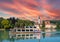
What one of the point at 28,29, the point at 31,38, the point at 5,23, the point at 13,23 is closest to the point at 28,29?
the point at 28,29

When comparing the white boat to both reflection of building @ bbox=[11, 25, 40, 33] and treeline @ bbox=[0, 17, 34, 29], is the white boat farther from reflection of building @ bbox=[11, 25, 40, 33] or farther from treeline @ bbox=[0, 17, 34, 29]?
treeline @ bbox=[0, 17, 34, 29]

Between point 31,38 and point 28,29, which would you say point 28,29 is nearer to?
point 28,29

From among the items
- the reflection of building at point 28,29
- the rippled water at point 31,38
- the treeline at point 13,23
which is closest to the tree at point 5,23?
the treeline at point 13,23

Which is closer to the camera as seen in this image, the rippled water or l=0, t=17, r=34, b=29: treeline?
the rippled water

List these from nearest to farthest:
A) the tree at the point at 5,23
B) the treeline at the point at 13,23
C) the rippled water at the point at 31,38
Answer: the rippled water at the point at 31,38 < the treeline at the point at 13,23 < the tree at the point at 5,23

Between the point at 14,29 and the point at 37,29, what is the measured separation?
98 centimetres

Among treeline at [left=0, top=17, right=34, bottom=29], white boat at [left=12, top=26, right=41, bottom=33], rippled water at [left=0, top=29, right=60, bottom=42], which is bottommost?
rippled water at [left=0, top=29, right=60, bottom=42]

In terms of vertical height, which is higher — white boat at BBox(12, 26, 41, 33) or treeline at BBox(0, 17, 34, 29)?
treeline at BBox(0, 17, 34, 29)

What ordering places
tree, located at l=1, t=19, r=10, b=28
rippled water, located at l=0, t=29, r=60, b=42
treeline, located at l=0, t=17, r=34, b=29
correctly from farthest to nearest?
tree, located at l=1, t=19, r=10, b=28, treeline, located at l=0, t=17, r=34, b=29, rippled water, located at l=0, t=29, r=60, b=42

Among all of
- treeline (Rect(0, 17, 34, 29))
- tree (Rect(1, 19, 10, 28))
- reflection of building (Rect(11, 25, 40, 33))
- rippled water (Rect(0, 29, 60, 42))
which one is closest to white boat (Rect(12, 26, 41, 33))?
reflection of building (Rect(11, 25, 40, 33))

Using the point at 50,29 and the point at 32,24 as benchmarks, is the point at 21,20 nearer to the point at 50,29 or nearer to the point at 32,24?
the point at 32,24

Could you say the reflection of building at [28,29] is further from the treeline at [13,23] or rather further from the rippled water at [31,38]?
the rippled water at [31,38]

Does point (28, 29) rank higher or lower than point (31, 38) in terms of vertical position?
higher

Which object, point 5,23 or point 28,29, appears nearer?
point 5,23
